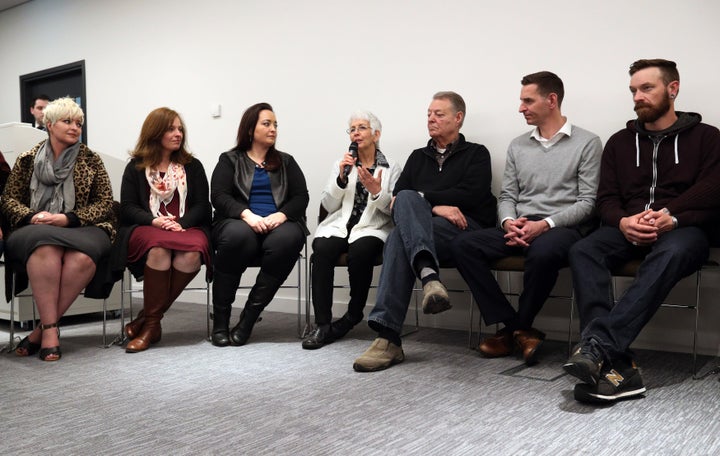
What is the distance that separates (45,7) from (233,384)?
5049 mm

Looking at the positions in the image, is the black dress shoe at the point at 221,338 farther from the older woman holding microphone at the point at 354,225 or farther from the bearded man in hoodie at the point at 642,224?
the bearded man in hoodie at the point at 642,224

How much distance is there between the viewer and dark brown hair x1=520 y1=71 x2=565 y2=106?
286 centimetres

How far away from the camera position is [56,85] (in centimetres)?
591

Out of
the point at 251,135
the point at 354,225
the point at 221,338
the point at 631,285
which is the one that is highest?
the point at 251,135

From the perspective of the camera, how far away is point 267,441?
1.67 meters

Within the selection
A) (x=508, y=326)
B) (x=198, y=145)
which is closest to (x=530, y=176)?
(x=508, y=326)

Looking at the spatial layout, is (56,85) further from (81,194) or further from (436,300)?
(436,300)

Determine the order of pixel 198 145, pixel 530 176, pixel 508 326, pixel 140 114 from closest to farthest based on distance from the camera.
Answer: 1. pixel 508 326
2. pixel 530 176
3. pixel 198 145
4. pixel 140 114

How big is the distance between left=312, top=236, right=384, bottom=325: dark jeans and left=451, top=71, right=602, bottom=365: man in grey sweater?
0.43 m

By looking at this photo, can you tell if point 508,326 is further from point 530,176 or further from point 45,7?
point 45,7

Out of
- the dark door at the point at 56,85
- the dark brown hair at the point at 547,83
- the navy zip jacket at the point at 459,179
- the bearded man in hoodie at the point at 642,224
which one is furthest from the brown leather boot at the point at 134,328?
the dark door at the point at 56,85

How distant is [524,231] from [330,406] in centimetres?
115

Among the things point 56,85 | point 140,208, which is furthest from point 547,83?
point 56,85

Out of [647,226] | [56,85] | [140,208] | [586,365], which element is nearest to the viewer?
[586,365]
